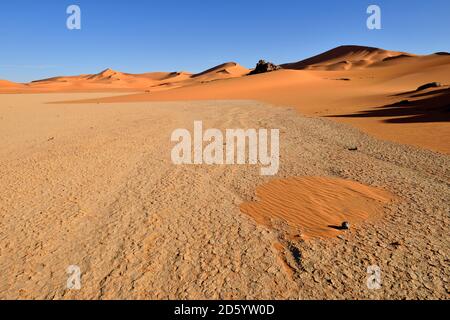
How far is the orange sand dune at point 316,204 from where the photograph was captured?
4535 mm

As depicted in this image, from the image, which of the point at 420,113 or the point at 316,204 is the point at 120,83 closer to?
the point at 420,113

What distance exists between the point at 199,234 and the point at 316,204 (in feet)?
6.89

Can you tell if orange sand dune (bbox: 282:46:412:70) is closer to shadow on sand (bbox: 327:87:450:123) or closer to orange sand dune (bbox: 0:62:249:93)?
orange sand dune (bbox: 0:62:249:93)

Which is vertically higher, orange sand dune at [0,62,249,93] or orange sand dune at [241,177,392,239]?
orange sand dune at [0,62,249,93]

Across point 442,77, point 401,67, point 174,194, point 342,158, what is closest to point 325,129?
point 342,158

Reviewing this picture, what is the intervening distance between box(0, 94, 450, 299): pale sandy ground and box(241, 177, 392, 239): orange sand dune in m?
0.16

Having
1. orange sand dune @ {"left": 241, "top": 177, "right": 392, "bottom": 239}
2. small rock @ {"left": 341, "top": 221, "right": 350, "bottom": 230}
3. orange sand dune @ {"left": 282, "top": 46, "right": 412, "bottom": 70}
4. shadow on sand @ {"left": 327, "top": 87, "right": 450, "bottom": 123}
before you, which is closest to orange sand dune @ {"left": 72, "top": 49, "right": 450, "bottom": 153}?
shadow on sand @ {"left": 327, "top": 87, "right": 450, "bottom": 123}

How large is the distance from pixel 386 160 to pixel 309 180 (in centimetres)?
251

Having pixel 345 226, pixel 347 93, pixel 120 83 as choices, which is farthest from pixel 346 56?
pixel 345 226

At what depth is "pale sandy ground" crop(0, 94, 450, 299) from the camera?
3219 millimetres

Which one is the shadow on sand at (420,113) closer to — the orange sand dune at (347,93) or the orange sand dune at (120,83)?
the orange sand dune at (347,93)

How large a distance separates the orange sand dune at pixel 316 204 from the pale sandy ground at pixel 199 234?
0.53 feet
